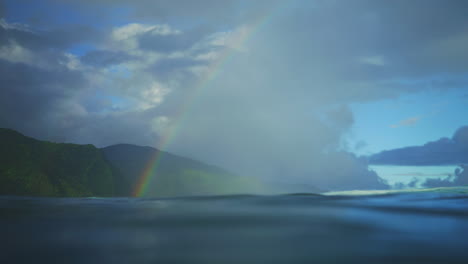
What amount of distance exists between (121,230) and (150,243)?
4112 millimetres

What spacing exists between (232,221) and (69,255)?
1025cm

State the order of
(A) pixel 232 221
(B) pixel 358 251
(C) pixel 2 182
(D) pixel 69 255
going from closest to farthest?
(D) pixel 69 255 < (B) pixel 358 251 < (A) pixel 232 221 < (C) pixel 2 182

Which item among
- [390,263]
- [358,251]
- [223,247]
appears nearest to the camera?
[390,263]

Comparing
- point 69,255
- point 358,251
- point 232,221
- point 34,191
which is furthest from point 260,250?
point 34,191

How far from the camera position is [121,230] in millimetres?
14555

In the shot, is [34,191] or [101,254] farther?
[34,191]

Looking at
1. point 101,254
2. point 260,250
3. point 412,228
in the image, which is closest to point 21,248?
point 101,254

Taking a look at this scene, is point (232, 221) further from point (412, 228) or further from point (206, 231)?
point (412, 228)

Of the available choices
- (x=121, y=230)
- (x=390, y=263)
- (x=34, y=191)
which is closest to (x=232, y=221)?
(x=121, y=230)

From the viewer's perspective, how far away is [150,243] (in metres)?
11.3

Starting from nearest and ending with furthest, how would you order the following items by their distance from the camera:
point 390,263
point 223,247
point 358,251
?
point 390,263 → point 358,251 → point 223,247

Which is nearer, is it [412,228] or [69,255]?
[69,255]

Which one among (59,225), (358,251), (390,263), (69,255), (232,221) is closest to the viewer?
(390,263)

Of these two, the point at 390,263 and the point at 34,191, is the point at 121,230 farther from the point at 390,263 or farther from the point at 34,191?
the point at 34,191
